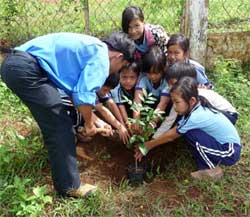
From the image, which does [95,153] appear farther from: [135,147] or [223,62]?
[223,62]

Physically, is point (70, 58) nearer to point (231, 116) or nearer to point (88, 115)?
point (88, 115)

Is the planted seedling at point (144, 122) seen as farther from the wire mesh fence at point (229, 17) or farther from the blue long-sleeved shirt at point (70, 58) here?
the wire mesh fence at point (229, 17)

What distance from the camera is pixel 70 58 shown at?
298 cm

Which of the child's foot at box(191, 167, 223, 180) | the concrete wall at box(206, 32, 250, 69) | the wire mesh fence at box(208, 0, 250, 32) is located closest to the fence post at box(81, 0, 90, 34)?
the concrete wall at box(206, 32, 250, 69)

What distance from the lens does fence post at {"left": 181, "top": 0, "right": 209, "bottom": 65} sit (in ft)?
15.0

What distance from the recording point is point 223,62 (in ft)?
16.4

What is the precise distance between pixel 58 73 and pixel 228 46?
2790 millimetres

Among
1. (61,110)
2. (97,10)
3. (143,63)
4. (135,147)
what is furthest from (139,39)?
(97,10)

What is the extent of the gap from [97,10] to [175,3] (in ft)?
3.54

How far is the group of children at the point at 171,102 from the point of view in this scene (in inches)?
131

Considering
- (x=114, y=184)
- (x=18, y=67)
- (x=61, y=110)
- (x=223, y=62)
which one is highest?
(x=18, y=67)

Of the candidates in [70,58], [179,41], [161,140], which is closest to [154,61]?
[179,41]

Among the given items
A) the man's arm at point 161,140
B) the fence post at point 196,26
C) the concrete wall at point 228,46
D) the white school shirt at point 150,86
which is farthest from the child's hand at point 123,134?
the concrete wall at point 228,46

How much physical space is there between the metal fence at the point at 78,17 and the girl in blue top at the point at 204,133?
2.14 m
